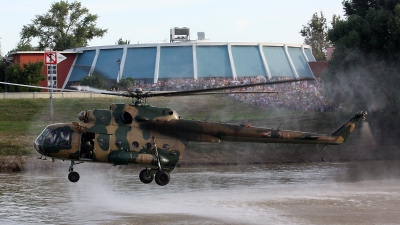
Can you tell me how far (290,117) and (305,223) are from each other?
19.9 meters

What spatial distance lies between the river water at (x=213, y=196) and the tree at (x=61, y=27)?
71.9 meters

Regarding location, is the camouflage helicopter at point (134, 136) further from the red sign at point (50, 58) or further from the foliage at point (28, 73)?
the foliage at point (28, 73)

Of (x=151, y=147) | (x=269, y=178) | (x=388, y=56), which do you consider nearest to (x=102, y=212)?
(x=151, y=147)

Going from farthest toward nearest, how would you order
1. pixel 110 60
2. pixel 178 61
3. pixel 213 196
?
pixel 110 60 → pixel 178 61 → pixel 213 196

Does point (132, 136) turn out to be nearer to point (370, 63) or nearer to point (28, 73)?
point (370, 63)

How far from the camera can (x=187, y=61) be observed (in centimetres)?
7675

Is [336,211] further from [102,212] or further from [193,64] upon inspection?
[193,64]

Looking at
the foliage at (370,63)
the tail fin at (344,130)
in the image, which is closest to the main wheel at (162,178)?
the tail fin at (344,130)

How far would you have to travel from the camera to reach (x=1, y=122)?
44344 millimetres

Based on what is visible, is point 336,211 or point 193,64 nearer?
point 336,211

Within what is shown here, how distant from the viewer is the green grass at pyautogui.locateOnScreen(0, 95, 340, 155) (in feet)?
133

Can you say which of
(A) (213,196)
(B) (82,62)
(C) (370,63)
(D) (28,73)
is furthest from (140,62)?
(A) (213,196)

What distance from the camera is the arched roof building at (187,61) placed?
76000 mm

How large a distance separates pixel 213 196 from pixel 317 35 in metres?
87.3
